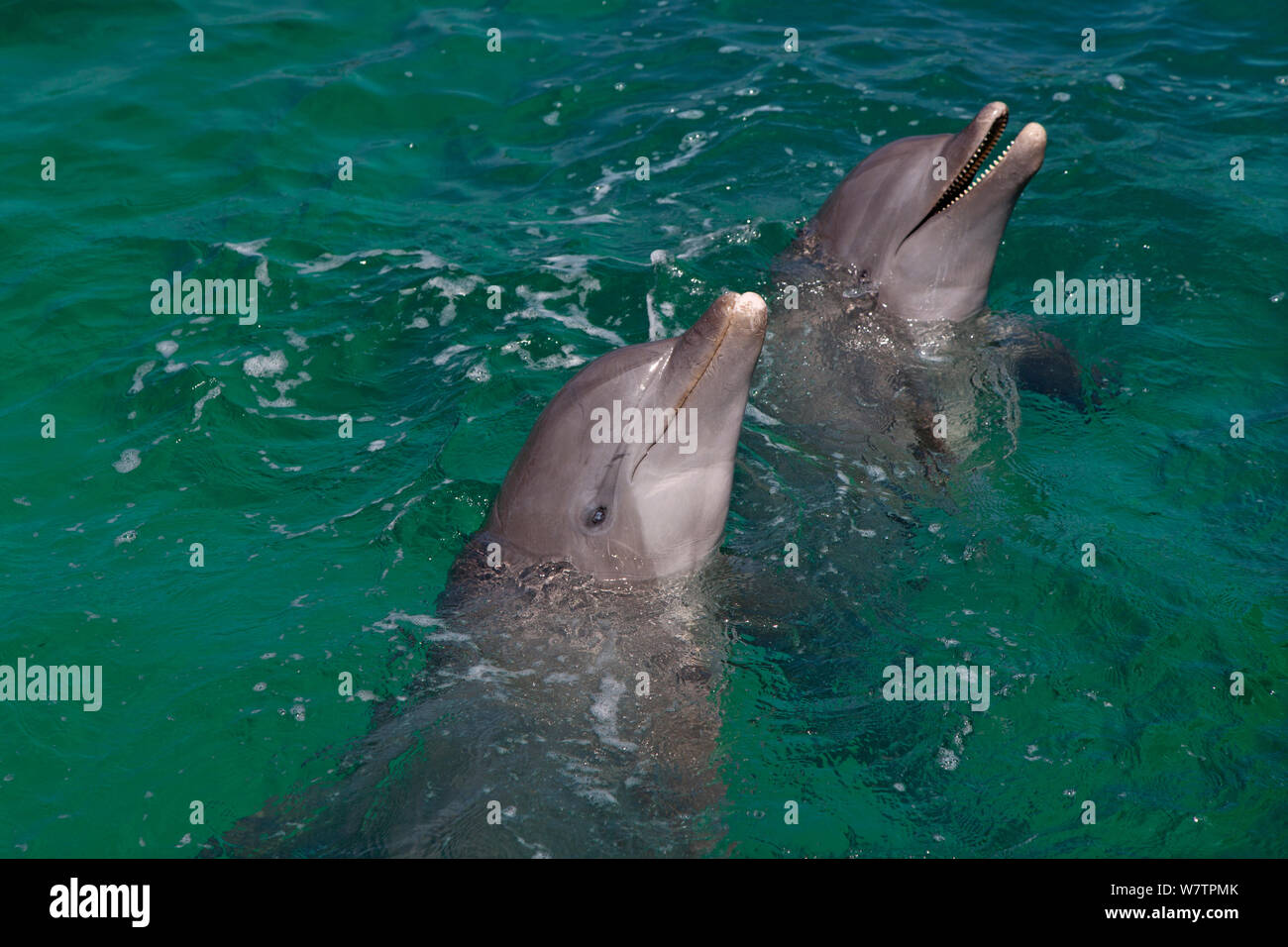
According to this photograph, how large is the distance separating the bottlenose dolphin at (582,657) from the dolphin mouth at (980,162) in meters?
3.11

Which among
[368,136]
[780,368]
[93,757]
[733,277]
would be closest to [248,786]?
[93,757]

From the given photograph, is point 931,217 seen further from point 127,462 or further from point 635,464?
point 127,462

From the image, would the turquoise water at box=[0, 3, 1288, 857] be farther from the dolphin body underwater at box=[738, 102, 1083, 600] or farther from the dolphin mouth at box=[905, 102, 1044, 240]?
the dolphin mouth at box=[905, 102, 1044, 240]

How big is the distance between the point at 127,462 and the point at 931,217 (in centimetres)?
590

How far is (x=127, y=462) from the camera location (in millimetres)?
8719

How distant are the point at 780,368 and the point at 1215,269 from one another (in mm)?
4279

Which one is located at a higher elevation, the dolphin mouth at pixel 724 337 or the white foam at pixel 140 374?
the dolphin mouth at pixel 724 337

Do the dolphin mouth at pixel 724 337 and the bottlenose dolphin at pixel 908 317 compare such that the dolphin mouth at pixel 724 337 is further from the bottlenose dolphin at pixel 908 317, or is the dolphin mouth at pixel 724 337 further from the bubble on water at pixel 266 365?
the bubble on water at pixel 266 365

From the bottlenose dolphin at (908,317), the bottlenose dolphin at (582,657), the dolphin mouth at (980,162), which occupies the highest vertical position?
the dolphin mouth at (980,162)

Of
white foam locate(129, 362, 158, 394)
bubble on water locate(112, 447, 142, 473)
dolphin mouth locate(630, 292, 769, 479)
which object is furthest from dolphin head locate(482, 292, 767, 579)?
white foam locate(129, 362, 158, 394)

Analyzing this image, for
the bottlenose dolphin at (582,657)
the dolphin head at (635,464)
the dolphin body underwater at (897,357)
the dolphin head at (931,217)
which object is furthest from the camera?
the dolphin head at (931,217)

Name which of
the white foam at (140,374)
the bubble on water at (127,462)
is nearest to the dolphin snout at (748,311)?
the bubble on water at (127,462)

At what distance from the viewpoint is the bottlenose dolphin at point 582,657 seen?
5.69m
